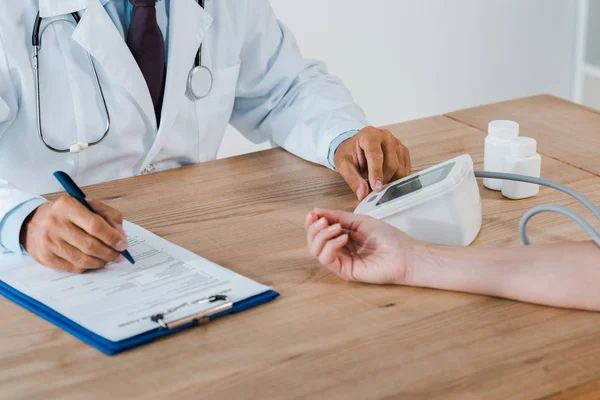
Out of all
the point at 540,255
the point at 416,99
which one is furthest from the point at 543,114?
the point at 416,99

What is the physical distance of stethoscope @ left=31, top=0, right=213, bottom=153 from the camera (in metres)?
1.48

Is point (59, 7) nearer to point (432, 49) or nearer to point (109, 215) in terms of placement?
point (109, 215)

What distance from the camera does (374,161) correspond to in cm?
140

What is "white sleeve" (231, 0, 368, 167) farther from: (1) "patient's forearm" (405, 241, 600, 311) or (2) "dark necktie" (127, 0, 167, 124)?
(1) "patient's forearm" (405, 241, 600, 311)

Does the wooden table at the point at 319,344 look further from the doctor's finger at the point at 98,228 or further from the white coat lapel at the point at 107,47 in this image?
the white coat lapel at the point at 107,47

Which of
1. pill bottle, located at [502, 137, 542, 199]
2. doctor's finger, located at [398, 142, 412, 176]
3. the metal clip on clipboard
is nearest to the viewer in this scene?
the metal clip on clipboard

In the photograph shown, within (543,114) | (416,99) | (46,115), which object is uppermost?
(46,115)

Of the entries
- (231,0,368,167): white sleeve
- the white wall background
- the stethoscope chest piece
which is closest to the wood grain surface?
(231,0,368,167): white sleeve

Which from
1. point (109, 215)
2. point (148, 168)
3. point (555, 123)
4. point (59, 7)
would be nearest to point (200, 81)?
point (148, 168)

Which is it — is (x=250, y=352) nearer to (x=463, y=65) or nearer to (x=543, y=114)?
(x=543, y=114)

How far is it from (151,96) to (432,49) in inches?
84.9

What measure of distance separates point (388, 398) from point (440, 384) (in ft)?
0.20

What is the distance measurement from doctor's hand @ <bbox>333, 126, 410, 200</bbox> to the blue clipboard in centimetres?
40

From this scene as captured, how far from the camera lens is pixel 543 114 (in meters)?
1.80
